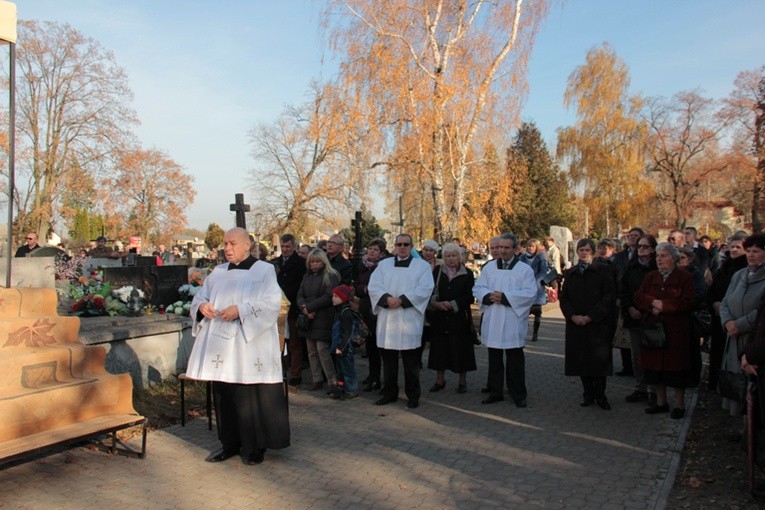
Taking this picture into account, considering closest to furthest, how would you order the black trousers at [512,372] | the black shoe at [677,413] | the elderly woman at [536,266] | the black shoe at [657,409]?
the black shoe at [677,413] < the black shoe at [657,409] < the black trousers at [512,372] < the elderly woman at [536,266]

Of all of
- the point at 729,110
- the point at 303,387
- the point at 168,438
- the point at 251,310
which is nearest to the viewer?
the point at 251,310

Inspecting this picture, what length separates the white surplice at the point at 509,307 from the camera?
7.24 meters

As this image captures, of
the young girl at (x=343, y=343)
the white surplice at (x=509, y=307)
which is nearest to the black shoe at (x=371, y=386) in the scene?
the young girl at (x=343, y=343)

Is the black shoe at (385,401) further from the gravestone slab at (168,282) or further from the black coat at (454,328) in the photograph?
the gravestone slab at (168,282)

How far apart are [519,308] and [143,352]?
14.4ft

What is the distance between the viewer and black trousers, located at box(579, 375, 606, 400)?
23.5ft

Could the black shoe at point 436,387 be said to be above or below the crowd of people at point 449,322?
below

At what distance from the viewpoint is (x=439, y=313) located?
781 cm

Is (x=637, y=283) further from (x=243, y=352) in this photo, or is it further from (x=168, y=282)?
(x=168, y=282)

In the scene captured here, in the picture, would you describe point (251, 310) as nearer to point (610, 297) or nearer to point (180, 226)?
point (610, 297)

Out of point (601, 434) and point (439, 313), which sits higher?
point (439, 313)

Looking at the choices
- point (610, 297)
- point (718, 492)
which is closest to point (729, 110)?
point (610, 297)

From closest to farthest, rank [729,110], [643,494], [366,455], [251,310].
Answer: [643,494] < [251,310] < [366,455] < [729,110]

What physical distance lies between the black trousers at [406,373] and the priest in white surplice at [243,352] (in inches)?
84.7
